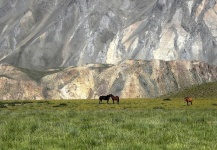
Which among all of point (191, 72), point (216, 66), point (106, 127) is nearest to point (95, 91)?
point (191, 72)

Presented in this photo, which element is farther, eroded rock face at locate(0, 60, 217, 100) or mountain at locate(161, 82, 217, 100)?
eroded rock face at locate(0, 60, 217, 100)

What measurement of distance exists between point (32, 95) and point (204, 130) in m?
178

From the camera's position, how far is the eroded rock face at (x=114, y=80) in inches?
7141

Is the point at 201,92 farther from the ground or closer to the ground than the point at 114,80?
closer to the ground

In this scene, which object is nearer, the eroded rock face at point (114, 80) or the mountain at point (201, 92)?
the mountain at point (201, 92)

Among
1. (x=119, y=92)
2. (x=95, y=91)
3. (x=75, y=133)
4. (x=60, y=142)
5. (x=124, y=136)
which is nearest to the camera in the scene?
(x=60, y=142)

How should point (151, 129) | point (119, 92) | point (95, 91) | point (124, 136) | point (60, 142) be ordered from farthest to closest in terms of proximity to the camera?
point (95, 91), point (119, 92), point (151, 129), point (124, 136), point (60, 142)

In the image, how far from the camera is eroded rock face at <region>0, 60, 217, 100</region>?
181 metres

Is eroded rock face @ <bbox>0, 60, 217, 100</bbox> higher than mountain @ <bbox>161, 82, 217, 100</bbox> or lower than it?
higher

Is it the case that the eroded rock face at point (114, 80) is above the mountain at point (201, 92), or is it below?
above

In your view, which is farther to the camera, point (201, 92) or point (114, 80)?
point (114, 80)

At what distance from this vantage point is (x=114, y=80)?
18550cm

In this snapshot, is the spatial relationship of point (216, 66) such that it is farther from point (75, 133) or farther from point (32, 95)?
point (75, 133)

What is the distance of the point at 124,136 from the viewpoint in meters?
16.5
